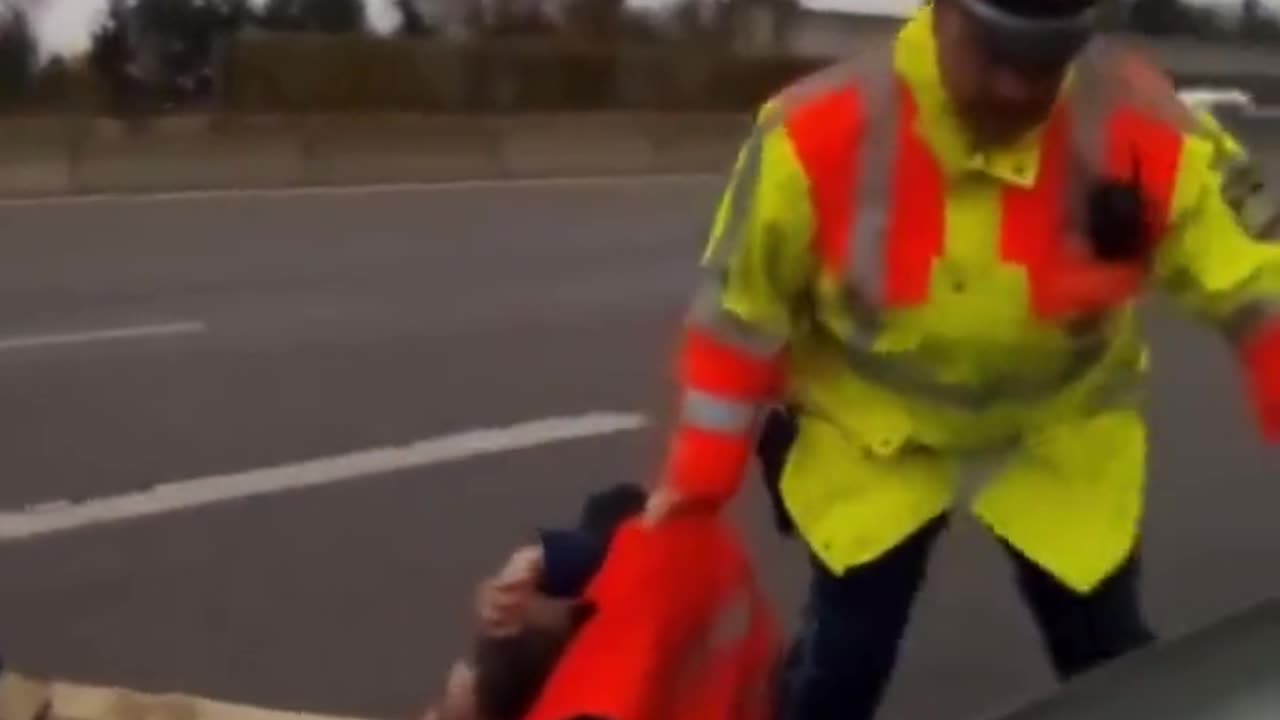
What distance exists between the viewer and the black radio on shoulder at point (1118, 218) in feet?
12.3

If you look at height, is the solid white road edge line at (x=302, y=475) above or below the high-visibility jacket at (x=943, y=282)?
below

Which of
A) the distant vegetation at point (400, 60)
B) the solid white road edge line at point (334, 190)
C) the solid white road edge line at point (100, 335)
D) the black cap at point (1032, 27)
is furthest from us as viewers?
the distant vegetation at point (400, 60)

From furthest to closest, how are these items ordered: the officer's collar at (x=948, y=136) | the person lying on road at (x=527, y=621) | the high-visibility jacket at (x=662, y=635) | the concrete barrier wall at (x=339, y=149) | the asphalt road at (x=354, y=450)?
the concrete barrier wall at (x=339, y=149) → the asphalt road at (x=354, y=450) → the person lying on road at (x=527, y=621) → the high-visibility jacket at (x=662, y=635) → the officer's collar at (x=948, y=136)

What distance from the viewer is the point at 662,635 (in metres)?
3.93

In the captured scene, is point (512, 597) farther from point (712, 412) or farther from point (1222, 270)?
point (1222, 270)

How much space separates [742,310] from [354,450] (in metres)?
5.83

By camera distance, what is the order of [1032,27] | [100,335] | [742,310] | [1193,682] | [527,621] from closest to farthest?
[1193,682]
[1032,27]
[742,310]
[527,621]
[100,335]

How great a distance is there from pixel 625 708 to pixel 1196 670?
168 centimetres

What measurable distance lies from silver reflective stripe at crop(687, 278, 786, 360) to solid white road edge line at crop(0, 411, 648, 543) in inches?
184

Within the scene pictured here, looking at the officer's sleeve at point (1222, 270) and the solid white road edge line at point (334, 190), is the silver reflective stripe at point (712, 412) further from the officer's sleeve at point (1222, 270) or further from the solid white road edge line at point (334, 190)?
the solid white road edge line at point (334, 190)

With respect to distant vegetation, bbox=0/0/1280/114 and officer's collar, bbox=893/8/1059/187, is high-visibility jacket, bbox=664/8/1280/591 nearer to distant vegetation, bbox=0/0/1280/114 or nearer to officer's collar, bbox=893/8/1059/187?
officer's collar, bbox=893/8/1059/187

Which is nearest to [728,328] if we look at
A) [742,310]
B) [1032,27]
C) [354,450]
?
[742,310]

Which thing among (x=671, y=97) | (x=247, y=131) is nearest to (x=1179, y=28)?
(x=671, y=97)

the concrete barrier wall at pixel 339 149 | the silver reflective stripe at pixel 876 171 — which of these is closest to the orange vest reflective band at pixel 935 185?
the silver reflective stripe at pixel 876 171
